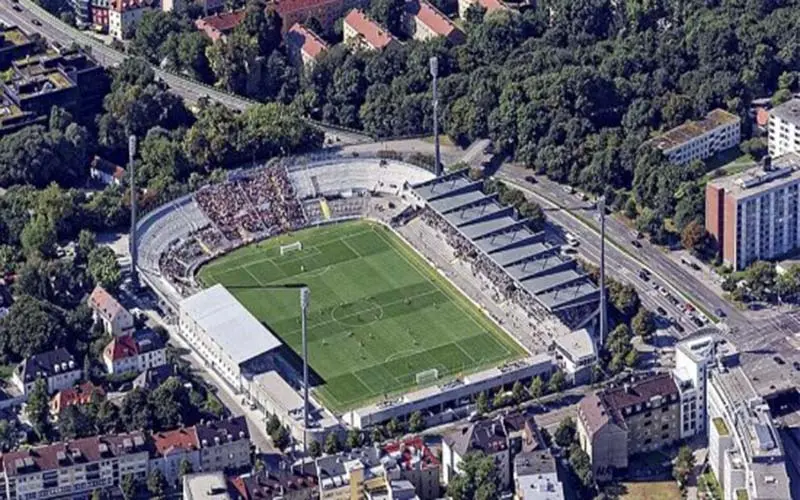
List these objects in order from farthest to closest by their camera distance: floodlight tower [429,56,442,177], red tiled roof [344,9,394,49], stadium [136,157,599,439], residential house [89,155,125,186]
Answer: red tiled roof [344,9,394,49] → residential house [89,155,125,186] → floodlight tower [429,56,442,177] → stadium [136,157,599,439]

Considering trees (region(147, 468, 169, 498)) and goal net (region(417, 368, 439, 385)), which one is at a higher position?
goal net (region(417, 368, 439, 385))

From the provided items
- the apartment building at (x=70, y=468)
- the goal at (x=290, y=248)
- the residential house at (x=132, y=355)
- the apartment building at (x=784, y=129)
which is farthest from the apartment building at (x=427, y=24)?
the apartment building at (x=70, y=468)

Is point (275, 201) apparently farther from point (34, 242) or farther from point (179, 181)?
point (34, 242)

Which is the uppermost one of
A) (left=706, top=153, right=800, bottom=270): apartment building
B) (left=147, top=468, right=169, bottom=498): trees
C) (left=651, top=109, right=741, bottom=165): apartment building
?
(left=651, top=109, right=741, bottom=165): apartment building

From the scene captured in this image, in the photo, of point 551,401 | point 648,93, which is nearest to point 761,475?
point 551,401

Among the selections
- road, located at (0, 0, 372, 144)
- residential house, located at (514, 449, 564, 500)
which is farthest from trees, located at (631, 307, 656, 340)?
road, located at (0, 0, 372, 144)

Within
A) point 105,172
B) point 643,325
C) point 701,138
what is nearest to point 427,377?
point 643,325

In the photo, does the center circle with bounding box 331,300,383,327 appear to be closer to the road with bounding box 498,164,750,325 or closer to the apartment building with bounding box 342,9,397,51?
the road with bounding box 498,164,750,325
